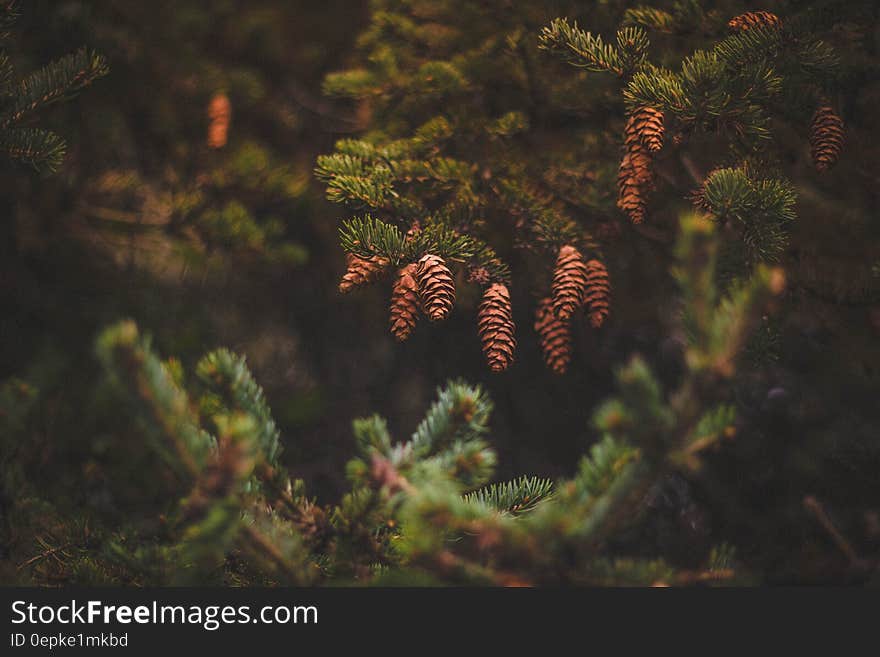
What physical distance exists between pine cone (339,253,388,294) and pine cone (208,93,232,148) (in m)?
0.69

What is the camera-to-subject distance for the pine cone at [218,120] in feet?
4.29

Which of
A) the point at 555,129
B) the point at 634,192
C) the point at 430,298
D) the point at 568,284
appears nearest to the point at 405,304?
the point at 430,298

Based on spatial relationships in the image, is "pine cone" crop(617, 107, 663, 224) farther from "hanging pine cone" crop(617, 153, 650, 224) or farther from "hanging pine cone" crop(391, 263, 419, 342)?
"hanging pine cone" crop(391, 263, 419, 342)

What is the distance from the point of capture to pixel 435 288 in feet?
2.48

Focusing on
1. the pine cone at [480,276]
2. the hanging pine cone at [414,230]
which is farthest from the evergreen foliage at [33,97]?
the pine cone at [480,276]

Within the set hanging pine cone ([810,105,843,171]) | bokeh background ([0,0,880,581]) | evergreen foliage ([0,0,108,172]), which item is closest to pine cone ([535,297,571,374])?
bokeh background ([0,0,880,581])

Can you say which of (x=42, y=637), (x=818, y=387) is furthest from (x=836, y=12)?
(x=42, y=637)

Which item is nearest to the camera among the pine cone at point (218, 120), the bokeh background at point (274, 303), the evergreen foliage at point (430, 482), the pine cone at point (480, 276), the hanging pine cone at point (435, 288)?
the evergreen foliage at point (430, 482)

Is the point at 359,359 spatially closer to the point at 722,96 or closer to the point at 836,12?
the point at 722,96

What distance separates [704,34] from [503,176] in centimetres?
37

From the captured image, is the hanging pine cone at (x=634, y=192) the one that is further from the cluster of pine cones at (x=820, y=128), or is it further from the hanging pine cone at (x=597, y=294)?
the cluster of pine cones at (x=820, y=128)

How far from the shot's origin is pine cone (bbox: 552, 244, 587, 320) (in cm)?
81

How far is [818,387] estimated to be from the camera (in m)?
1.09

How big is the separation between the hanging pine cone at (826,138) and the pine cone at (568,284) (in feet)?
1.10
